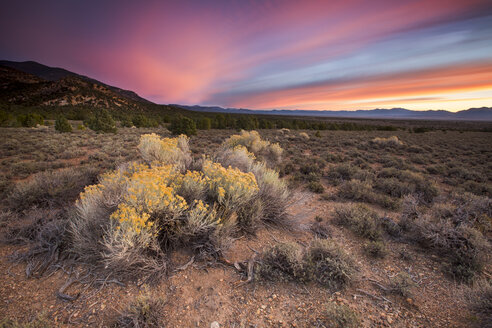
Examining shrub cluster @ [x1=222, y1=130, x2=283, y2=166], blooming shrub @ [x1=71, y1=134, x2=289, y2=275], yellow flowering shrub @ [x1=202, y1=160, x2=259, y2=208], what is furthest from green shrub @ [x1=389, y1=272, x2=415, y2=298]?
shrub cluster @ [x1=222, y1=130, x2=283, y2=166]

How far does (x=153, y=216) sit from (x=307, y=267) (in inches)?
98.0

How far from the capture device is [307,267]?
113 inches

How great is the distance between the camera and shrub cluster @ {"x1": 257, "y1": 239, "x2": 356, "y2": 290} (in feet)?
9.12

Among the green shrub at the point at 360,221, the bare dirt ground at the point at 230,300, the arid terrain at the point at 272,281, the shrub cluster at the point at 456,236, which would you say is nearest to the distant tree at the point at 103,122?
the arid terrain at the point at 272,281

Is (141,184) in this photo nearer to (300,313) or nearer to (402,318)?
(300,313)

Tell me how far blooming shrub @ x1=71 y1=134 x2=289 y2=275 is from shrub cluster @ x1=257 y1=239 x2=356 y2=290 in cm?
82

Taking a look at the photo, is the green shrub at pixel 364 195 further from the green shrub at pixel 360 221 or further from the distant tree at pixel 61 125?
the distant tree at pixel 61 125

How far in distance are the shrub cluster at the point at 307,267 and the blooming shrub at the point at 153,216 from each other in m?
0.82

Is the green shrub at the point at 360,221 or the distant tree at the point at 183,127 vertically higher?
the distant tree at the point at 183,127

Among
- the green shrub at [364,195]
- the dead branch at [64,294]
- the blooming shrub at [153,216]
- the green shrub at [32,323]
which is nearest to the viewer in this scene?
the green shrub at [32,323]

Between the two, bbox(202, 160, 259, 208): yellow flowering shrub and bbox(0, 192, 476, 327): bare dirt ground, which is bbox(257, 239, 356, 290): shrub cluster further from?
bbox(202, 160, 259, 208): yellow flowering shrub

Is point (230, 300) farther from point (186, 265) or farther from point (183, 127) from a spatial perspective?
point (183, 127)

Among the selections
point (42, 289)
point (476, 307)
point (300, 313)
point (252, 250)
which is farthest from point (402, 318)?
point (42, 289)

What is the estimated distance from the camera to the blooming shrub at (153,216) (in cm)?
254
